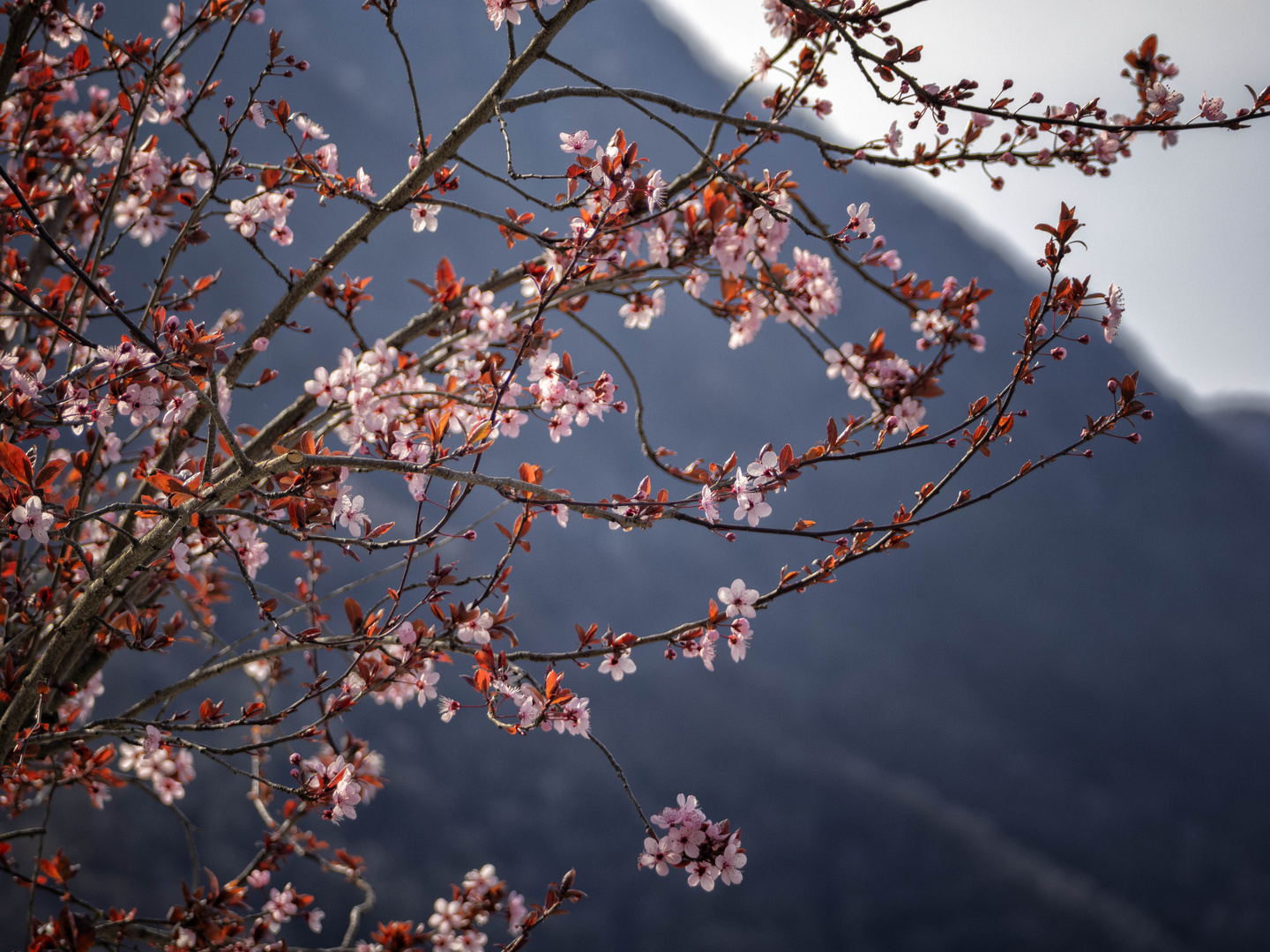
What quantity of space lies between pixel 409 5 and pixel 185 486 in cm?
855

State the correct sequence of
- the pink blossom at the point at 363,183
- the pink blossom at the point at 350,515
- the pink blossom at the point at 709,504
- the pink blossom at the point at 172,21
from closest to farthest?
the pink blossom at the point at 709,504 → the pink blossom at the point at 350,515 → the pink blossom at the point at 363,183 → the pink blossom at the point at 172,21

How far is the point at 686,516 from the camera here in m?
0.85

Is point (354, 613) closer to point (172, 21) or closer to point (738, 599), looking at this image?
point (738, 599)

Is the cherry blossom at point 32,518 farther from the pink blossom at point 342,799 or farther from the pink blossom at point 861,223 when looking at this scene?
the pink blossom at point 861,223

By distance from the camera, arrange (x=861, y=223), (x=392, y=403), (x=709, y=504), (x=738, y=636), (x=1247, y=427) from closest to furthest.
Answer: (x=709, y=504), (x=738, y=636), (x=861, y=223), (x=392, y=403), (x=1247, y=427)

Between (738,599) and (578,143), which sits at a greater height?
(578,143)

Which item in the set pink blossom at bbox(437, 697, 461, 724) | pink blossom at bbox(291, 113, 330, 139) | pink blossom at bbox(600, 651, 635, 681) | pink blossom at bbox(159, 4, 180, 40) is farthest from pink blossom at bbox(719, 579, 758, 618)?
pink blossom at bbox(159, 4, 180, 40)

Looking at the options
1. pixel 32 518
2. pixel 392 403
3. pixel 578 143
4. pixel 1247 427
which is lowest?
pixel 32 518

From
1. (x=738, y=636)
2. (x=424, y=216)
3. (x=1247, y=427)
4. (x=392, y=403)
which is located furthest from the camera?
(x=1247, y=427)

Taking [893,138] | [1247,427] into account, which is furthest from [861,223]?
[1247,427]

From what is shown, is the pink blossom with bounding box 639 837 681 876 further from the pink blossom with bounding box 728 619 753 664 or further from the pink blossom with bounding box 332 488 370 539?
the pink blossom with bounding box 332 488 370 539

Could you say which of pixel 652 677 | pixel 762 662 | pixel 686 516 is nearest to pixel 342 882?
pixel 652 677

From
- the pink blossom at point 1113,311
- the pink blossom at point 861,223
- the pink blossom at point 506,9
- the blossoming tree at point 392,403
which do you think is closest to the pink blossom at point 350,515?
the blossoming tree at point 392,403

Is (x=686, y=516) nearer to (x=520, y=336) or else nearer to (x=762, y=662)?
(x=520, y=336)
